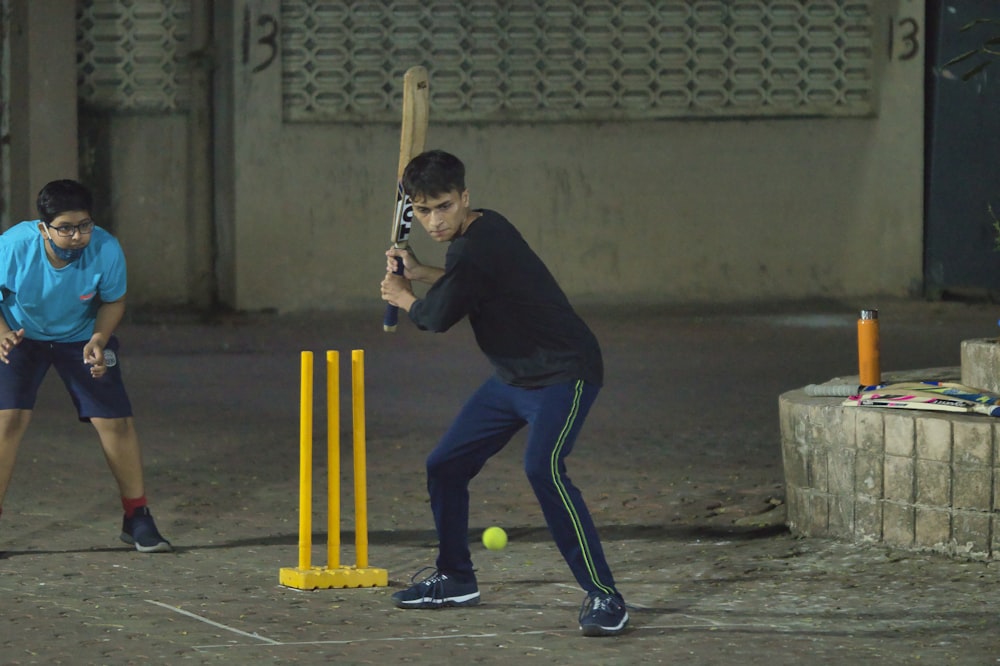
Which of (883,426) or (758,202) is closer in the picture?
(883,426)

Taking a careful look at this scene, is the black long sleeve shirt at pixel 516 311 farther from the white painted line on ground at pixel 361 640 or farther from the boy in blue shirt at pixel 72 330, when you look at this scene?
the boy in blue shirt at pixel 72 330

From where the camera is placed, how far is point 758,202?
18.9 meters

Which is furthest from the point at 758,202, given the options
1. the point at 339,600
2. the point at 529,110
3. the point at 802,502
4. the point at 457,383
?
the point at 339,600

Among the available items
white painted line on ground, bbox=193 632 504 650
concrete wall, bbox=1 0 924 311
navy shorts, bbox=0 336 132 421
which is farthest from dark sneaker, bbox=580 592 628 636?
concrete wall, bbox=1 0 924 311

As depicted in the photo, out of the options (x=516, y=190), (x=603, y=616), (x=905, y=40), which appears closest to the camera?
(x=603, y=616)

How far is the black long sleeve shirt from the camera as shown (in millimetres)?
6336

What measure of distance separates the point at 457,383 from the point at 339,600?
667 cm

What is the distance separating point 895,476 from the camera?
7.47 meters

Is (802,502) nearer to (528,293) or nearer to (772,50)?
(528,293)

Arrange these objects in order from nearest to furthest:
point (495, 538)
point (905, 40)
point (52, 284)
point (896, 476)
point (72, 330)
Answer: point (495, 538) < point (896, 476) < point (52, 284) < point (72, 330) < point (905, 40)

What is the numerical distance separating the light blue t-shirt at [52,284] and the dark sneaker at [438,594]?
1912 millimetres

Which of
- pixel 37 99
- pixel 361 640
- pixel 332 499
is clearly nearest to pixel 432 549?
pixel 332 499

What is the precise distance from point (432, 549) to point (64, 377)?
1665 mm

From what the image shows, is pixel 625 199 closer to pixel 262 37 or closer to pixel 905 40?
pixel 905 40
